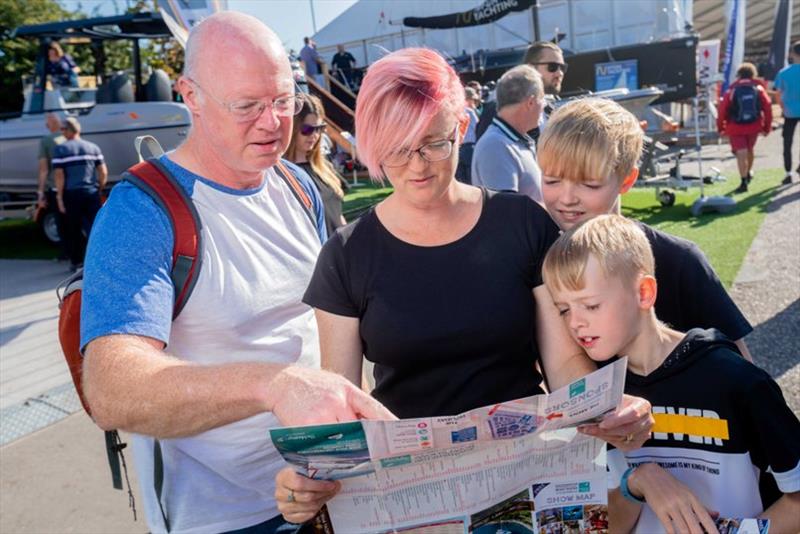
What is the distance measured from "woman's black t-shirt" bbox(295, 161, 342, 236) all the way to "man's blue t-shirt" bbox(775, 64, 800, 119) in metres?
9.49

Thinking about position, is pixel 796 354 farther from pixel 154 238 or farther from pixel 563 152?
pixel 154 238

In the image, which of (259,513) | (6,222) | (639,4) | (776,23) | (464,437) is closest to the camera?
(464,437)

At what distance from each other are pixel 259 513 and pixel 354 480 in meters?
0.54

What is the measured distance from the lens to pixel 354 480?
1310 mm

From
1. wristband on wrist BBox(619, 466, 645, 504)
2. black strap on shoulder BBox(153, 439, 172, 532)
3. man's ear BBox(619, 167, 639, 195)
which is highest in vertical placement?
man's ear BBox(619, 167, 639, 195)

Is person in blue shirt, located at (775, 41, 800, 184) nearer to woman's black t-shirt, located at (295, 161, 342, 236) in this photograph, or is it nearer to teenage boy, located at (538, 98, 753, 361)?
woman's black t-shirt, located at (295, 161, 342, 236)

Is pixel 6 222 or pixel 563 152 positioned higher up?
pixel 563 152

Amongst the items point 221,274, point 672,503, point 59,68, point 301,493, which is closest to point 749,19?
point 59,68

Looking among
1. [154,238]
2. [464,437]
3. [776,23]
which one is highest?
[776,23]

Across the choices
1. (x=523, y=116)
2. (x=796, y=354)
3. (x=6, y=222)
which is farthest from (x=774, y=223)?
(x=6, y=222)

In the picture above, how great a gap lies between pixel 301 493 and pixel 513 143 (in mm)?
3300

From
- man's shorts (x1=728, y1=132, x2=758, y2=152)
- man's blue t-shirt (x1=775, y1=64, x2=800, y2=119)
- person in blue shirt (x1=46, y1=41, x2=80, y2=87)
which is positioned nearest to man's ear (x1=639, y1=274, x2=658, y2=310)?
man's shorts (x1=728, y1=132, x2=758, y2=152)

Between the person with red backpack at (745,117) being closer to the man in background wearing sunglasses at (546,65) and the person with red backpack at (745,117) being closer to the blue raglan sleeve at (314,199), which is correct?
the man in background wearing sunglasses at (546,65)

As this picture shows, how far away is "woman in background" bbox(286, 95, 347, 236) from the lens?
409cm
